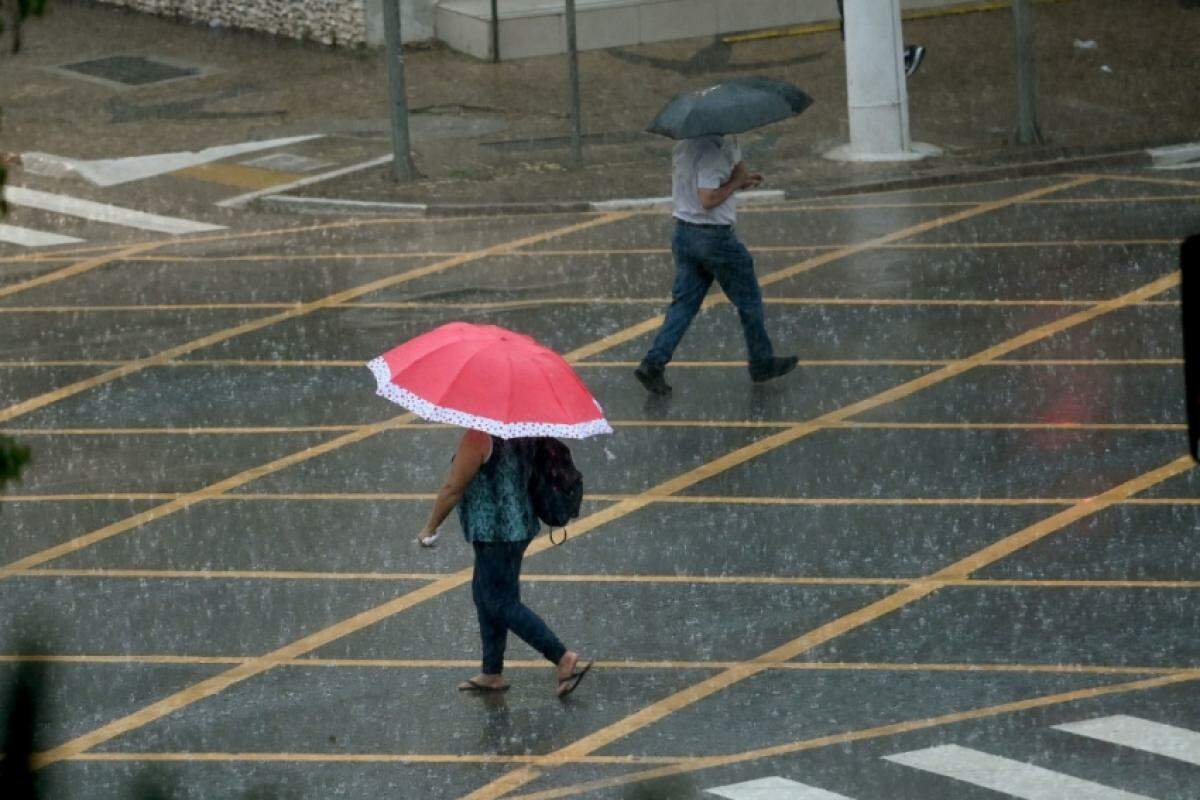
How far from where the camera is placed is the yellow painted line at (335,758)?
7934mm

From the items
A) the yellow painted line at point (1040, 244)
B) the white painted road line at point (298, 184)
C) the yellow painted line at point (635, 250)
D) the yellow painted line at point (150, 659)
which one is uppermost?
the white painted road line at point (298, 184)

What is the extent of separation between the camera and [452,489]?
26.6ft

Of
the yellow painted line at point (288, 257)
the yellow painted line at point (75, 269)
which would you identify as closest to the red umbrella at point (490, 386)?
the yellow painted line at point (288, 257)

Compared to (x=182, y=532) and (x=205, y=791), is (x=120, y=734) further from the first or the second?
(x=182, y=532)

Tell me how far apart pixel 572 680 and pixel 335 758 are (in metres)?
1.07

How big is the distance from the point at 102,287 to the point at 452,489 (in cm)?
985

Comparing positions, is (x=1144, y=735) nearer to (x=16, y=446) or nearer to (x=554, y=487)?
(x=554, y=487)

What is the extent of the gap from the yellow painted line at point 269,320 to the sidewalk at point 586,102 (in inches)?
51.9

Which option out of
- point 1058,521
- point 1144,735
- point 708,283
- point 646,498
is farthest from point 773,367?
point 1144,735

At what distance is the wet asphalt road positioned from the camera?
8.08m

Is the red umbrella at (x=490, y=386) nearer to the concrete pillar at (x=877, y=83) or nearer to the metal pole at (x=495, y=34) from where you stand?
the concrete pillar at (x=877, y=83)

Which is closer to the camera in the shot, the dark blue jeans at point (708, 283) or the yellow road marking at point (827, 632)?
the yellow road marking at point (827, 632)

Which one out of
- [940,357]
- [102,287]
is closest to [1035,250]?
[940,357]

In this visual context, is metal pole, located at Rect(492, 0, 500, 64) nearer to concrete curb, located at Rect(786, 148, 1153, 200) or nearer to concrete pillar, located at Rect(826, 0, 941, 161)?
concrete pillar, located at Rect(826, 0, 941, 161)
